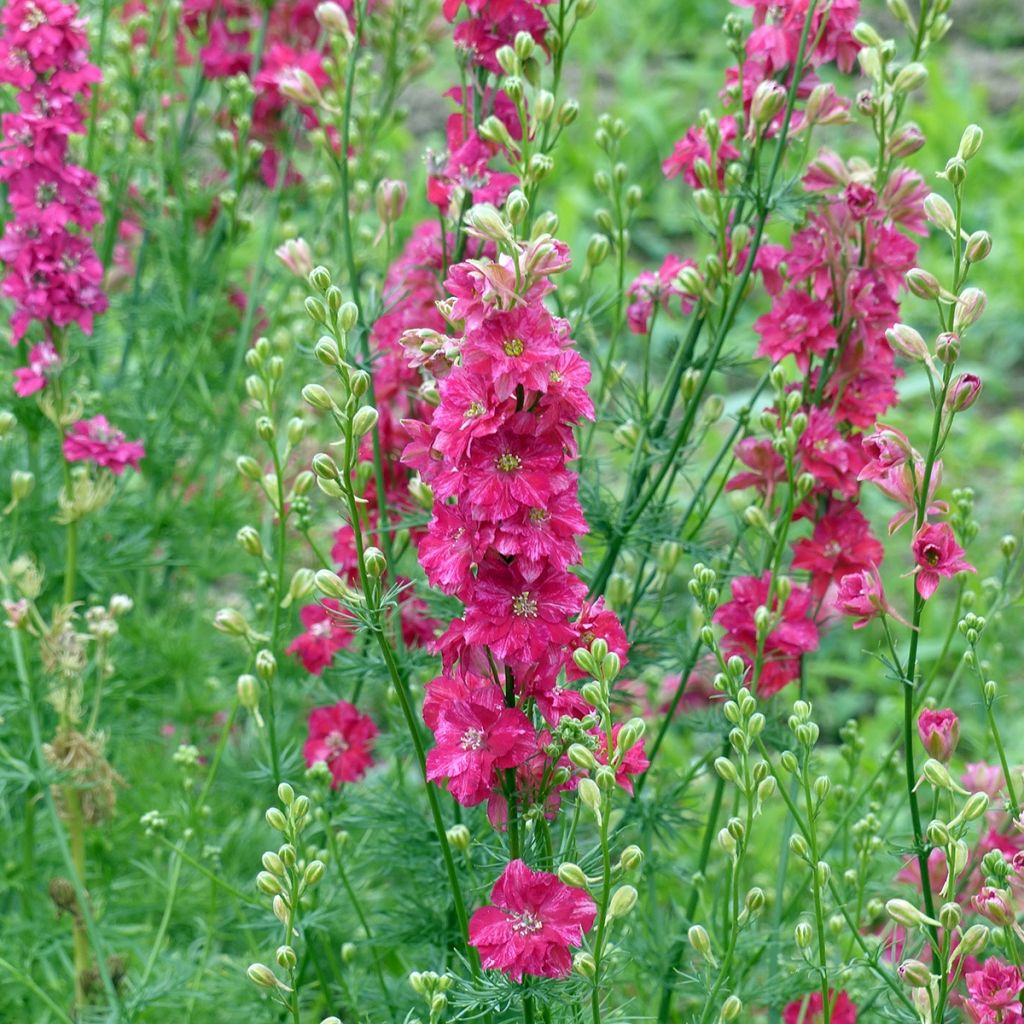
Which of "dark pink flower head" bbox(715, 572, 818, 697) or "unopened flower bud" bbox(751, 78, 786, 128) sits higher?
"unopened flower bud" bbox(751, 78, 786, 128)

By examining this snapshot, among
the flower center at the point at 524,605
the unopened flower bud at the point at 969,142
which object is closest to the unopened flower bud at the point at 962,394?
the unopened flower bud at the point at 969,142

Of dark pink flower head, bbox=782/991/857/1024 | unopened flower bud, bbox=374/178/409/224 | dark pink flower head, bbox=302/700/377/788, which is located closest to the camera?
dark pink flower head, bbox=782/991/857/1024

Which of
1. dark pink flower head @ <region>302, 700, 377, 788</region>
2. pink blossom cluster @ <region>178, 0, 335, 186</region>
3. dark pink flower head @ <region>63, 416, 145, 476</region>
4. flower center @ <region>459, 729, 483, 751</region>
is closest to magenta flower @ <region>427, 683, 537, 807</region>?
flower center @ <region>459, 729, 483, 751</region>

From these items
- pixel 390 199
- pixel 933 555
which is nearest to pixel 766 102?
pixel 390 199

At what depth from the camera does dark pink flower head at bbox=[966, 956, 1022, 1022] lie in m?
1.72

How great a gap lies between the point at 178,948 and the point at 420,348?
1816 mm

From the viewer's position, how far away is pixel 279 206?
341 centimetres

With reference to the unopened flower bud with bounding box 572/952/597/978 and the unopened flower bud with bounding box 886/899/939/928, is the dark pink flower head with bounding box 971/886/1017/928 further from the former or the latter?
the unopened flower bud with bounding box 572/952/597/978

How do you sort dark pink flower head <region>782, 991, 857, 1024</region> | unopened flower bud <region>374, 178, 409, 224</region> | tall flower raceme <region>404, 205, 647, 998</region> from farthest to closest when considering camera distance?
1. unopened flower bud <region>374, 178, 409, 224</region>
2. dark pink flower head <region>782, 991, 857, 1024</region>
3. tall flower raceme <region>404, 205, 647, 998</region>

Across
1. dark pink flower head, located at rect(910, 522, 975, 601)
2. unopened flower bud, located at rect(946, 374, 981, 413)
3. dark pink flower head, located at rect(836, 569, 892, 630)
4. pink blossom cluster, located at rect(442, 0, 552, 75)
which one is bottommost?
dark pink flower head, located at rect(836, 569, 892, 630)

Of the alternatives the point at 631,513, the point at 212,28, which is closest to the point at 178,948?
the point at 631,513

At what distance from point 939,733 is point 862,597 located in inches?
8.5

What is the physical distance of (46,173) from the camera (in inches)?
107

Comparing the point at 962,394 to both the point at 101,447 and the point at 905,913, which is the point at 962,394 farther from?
the point at 101,447
